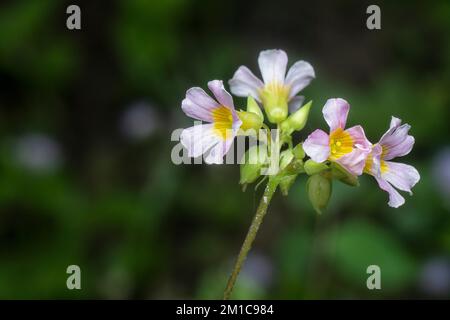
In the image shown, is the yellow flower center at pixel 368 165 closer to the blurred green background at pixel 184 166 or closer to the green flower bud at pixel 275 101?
the green flower bud at pixel 275 101

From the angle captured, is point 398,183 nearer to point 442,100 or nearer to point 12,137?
point 442,100

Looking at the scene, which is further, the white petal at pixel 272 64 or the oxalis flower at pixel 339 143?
the white petal at pixel 272 64

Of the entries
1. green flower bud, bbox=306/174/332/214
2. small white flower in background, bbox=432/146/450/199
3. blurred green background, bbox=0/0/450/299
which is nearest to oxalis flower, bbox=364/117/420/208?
green flower bud, bbox=306/174/332/214

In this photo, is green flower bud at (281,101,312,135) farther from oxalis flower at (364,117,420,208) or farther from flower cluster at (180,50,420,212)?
oxalis flower at (364,117,420,208)

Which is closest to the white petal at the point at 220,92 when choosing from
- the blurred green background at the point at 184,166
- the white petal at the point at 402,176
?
the white petal at the point at 402,176

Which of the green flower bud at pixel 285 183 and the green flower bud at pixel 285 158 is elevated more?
the green flower bud at pixel 285 158

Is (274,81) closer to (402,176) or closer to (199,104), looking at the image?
(199,104)

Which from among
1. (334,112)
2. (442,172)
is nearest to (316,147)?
(334,112)
